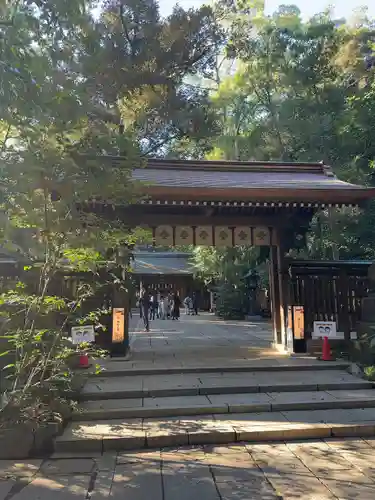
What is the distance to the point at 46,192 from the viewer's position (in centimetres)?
434

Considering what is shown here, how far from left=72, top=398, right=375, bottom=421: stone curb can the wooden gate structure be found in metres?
4.04

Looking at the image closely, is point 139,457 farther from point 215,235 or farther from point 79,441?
point 215,235

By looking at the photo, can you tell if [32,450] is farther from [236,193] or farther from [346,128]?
[346,128]

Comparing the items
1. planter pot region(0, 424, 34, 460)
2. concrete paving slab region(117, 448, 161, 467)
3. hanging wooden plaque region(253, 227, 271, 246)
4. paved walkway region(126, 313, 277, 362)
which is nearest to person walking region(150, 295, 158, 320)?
paved walkway region(126, 313, 277, 362)

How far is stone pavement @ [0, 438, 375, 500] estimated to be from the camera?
3.94 m

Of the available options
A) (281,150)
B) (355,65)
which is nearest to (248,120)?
(281,150)

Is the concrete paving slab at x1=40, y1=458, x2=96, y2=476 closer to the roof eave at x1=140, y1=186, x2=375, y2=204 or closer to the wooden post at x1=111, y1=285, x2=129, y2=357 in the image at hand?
the wooden post at x1=111, y1=285, x2=129, y2=357

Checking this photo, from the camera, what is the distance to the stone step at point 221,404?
6.19 meters

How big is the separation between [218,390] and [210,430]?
1668mm

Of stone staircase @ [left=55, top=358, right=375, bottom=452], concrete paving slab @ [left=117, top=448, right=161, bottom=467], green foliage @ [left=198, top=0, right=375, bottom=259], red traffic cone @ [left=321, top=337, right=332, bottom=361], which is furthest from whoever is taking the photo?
green foliage @ [left=198, top=0, right=375, bottom=259]

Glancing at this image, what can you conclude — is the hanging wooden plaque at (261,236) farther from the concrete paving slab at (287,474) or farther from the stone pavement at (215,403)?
the concrete paving slab at (287,474)

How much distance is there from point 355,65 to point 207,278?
13.6 meters

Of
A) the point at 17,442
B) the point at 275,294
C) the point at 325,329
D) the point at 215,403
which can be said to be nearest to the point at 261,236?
the point at 275,294

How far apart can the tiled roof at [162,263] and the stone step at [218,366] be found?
18676 mm
